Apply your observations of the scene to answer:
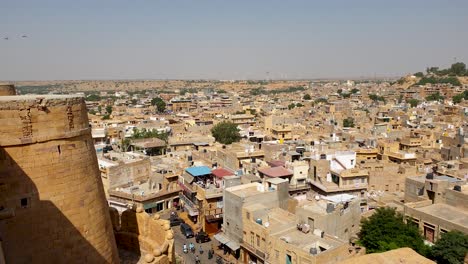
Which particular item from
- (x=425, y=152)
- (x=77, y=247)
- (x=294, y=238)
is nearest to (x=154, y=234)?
(x=77, y=247)

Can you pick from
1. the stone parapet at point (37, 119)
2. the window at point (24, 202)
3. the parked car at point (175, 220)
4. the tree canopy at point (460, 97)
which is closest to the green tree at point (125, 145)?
the parked car at point (175, 220)

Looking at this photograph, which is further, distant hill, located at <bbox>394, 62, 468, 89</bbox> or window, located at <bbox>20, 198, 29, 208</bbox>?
distant hill, located at <bbox>394, 62, 468, 89</bbox>

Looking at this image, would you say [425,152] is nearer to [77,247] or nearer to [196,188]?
[196,188]

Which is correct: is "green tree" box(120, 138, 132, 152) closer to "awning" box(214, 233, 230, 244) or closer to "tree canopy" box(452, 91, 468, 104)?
"awning" box(214, 233, 230, 244)

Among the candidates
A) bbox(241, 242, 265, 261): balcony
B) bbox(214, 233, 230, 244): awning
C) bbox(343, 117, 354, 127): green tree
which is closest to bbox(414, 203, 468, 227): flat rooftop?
bbox(241, 242, 265, 261): balcony

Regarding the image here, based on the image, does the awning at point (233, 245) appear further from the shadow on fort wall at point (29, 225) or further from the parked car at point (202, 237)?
the shadow on fort wall at point (29, 225)

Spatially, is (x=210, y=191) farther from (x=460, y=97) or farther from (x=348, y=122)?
(x=460, y=97)
